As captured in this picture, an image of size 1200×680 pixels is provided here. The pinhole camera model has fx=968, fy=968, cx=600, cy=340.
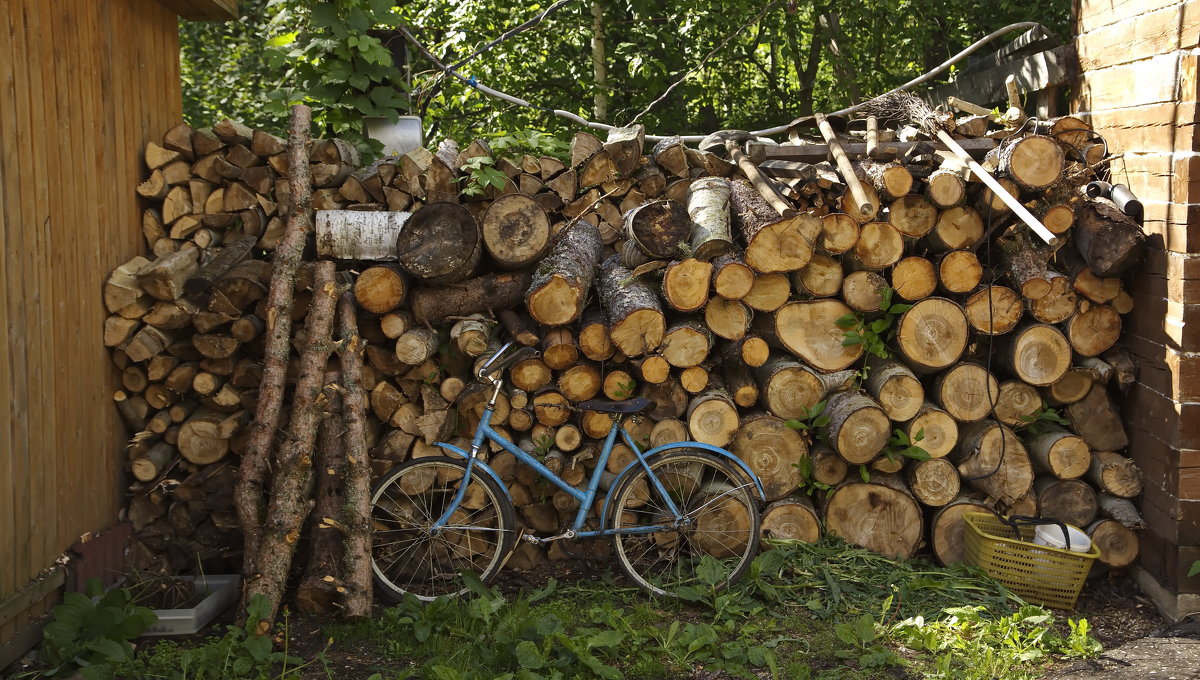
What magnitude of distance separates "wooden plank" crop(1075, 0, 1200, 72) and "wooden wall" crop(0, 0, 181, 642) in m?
5.03

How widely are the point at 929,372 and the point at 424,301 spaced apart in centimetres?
254

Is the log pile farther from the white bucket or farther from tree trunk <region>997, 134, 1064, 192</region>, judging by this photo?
the white bucket

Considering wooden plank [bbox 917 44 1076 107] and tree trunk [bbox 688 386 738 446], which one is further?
wooden plank [bbox 917 44 1076 107]

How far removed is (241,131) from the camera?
16.5 feet

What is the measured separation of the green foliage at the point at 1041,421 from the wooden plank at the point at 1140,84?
1561mm

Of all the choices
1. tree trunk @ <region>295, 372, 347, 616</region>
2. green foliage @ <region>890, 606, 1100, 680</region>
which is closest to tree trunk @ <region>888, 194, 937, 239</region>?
green foliage @ <region>890, 606, 1100, 680</region>

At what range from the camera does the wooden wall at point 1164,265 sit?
443 cm

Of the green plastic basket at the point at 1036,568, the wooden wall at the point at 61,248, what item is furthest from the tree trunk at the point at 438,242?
the green plastic basket at the point at 1036,568

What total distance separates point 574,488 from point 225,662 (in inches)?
67.0

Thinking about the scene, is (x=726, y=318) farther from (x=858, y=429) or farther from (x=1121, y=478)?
(x=1121, y=478)

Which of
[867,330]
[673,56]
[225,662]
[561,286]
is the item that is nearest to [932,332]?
[867,330]

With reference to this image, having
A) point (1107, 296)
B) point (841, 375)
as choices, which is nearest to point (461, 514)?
point (841, 375)

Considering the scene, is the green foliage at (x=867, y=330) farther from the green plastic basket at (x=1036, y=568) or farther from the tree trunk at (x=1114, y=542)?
the tree trunk at (x=1114, y=542)

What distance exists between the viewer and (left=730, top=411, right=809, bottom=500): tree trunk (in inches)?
190
